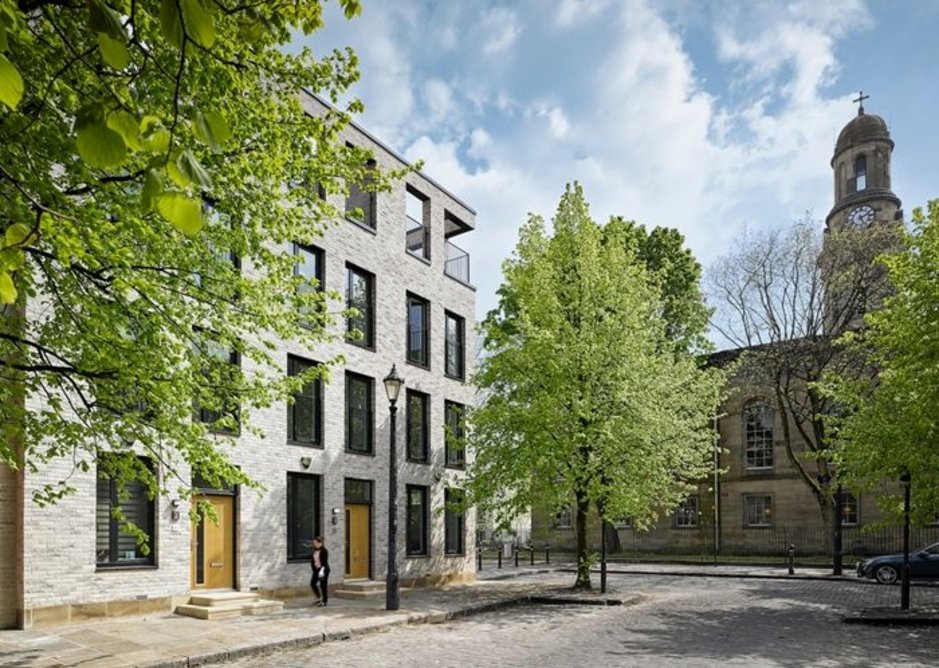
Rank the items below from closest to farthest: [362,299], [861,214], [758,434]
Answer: [362,299] → [758,434] → [861,214]

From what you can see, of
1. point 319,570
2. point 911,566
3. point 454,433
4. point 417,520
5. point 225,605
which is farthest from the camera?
point 454,433

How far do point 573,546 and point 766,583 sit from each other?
19.3 metres

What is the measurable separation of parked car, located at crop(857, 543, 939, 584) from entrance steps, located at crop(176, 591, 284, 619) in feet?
63.2

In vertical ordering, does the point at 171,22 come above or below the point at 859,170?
below

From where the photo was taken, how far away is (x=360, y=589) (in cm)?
2041

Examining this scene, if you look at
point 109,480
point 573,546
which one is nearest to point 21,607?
point 109,480

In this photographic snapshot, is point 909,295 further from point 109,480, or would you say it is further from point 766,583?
point 109,480

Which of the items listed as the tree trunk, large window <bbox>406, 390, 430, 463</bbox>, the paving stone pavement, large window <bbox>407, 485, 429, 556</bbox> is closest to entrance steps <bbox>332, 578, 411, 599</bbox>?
the paving stone pavement

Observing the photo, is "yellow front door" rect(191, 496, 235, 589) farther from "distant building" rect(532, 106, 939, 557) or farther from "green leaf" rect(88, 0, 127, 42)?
"distant building" rect(532, 106, 939, 557)

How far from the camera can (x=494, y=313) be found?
36.3m

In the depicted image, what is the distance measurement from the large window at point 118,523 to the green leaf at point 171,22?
13.9 metres

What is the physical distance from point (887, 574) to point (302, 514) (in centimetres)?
1881

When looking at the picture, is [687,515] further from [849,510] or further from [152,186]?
[152,186]

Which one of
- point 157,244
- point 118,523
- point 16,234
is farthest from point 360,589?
point 16,234
